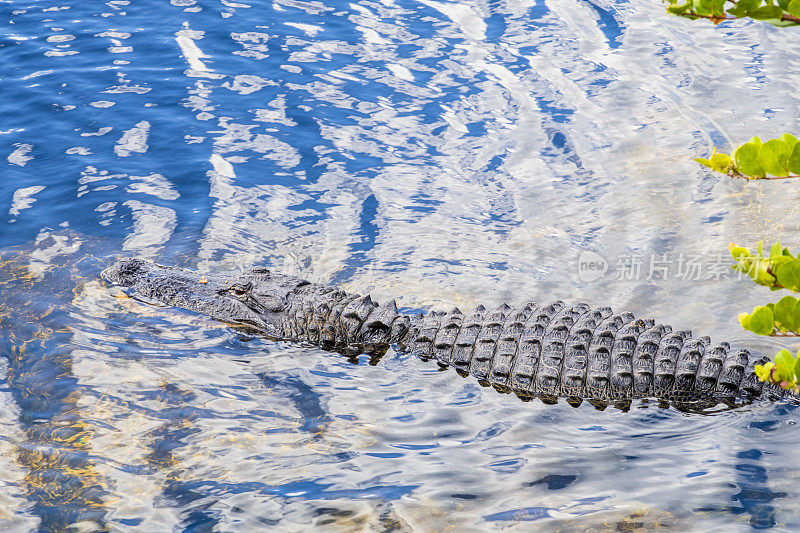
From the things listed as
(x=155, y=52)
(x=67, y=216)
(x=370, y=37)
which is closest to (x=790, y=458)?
(x=67, y=216)

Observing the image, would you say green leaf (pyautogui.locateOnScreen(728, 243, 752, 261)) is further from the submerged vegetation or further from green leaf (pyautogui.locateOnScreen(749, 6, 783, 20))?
green leaf (pyautogui.locateOnScreen(749, 6, 783, 20))

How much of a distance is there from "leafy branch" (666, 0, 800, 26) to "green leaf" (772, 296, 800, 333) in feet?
2.62

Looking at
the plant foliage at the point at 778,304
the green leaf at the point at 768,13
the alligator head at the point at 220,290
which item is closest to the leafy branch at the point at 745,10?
the green leaf at the point at 768,13

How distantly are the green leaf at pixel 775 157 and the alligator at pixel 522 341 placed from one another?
2.69 metres

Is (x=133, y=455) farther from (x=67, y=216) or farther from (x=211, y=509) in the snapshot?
(x=67, y=216)

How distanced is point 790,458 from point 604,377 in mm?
1113

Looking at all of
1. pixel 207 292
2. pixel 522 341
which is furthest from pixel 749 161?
pixel 207 292

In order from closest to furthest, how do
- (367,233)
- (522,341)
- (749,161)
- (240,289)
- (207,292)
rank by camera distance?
(749,161), (522,341), (240,289), (207,292), (367,233)


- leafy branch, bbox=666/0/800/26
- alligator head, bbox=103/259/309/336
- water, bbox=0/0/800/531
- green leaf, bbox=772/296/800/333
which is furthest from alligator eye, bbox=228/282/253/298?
green leaf, bbox=772/296/800/333

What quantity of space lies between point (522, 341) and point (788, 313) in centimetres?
287

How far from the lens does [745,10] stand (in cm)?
226

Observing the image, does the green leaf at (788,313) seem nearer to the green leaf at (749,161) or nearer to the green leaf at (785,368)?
the green leaf at (785,368)

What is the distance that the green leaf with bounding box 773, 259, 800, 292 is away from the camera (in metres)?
2.13

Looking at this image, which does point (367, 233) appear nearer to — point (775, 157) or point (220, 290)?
point (220, 290)
